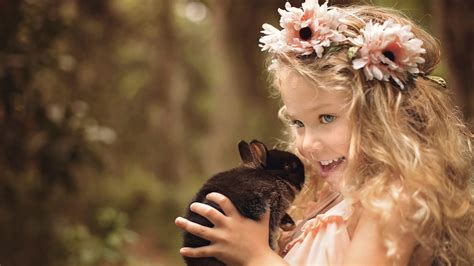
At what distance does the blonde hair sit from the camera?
211cm

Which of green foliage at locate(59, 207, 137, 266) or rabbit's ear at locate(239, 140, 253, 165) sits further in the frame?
green foliage at locate(59, 207, 137, 266)

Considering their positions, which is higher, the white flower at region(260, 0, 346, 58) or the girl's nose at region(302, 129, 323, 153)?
the white flower at region(260, 0, 346, 58)

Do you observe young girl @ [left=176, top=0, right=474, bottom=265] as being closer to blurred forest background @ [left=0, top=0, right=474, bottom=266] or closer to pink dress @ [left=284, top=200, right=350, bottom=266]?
pink dress @ [left=284, top=200, right=350, bottom=266]

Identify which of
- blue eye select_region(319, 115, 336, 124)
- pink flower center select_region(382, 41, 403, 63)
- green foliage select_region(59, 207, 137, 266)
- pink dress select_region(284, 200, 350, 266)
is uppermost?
green foliage select_region(59, 207, 137, 266)

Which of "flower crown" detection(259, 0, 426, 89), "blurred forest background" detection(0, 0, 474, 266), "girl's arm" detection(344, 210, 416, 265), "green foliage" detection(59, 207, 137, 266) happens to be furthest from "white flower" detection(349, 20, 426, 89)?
"green foliage" detection(59, 207, 137, 266)

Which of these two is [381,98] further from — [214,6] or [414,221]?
[214,6]

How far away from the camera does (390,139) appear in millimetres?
2174

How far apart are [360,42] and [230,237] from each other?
738mm

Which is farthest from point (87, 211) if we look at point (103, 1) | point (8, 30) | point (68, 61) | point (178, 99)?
point (178, 99)

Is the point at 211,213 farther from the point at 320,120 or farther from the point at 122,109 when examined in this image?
the point at 122,109

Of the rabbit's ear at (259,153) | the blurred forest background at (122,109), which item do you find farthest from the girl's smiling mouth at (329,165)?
the blurred forest background at (122,109)

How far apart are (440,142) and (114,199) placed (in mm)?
8041

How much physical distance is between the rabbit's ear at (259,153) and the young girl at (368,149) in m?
0.21

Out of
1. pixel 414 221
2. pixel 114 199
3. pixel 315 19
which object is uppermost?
pixel 114 199
